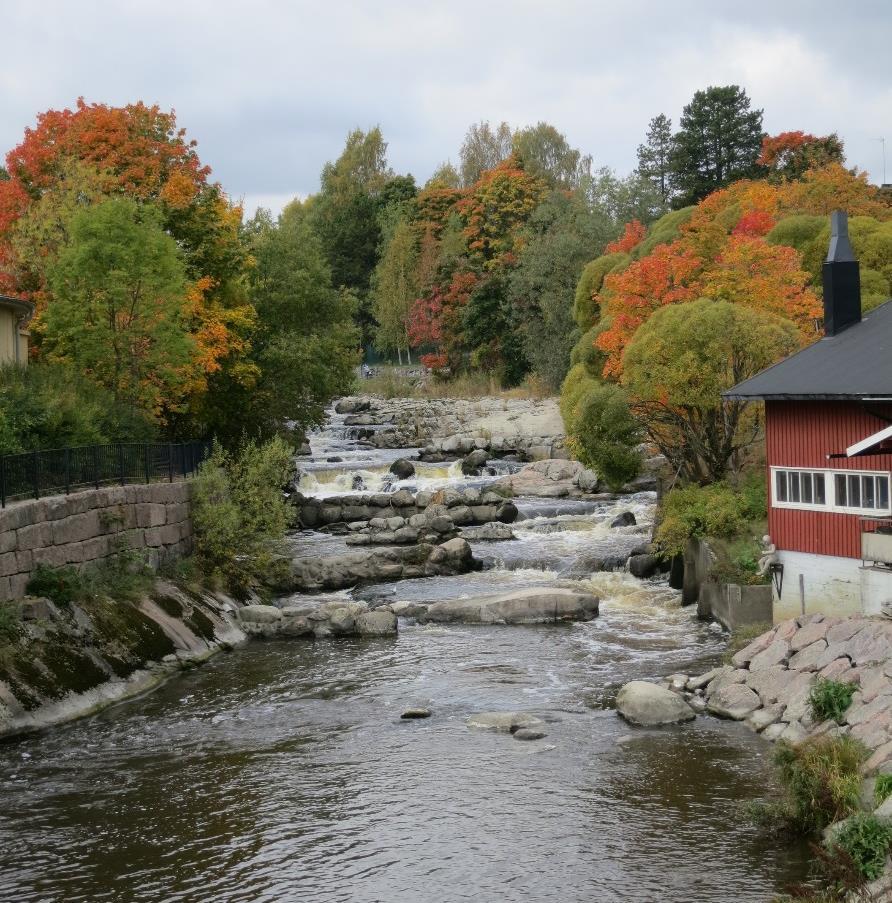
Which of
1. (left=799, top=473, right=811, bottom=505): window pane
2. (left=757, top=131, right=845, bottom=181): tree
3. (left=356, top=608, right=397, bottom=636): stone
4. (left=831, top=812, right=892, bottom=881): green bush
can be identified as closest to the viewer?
(left=831, top=812, right=892, bottom=881): green bush

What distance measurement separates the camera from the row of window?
20.5 m

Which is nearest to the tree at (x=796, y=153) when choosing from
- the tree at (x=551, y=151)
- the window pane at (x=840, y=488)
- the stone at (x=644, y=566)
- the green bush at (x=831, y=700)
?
the tree at (x=551, y=151)

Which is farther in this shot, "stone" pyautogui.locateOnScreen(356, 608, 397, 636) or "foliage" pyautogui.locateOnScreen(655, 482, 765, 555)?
"foliage" pyautogui.locateOnScreen(655, 482, 765, 555)

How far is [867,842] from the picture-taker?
11.7 metres

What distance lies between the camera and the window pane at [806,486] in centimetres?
2203

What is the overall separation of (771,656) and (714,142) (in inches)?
2353

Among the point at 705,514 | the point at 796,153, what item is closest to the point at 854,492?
the point at 705,514

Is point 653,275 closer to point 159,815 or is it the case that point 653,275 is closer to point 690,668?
point 690,668

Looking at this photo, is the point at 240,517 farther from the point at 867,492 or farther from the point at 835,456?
the point at 835,456

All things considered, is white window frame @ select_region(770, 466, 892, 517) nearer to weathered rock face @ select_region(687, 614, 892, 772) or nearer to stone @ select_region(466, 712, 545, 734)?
weathered rock face @ select_region(687, 614, 892, 772)

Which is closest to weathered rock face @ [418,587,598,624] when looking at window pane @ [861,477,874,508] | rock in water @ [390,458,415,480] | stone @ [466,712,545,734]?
window pane @ [861,477,874,508]

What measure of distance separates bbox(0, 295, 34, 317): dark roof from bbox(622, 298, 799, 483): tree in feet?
47.3

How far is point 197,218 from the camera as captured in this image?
3528 cm

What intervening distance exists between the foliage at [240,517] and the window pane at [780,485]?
1165 centimetres
